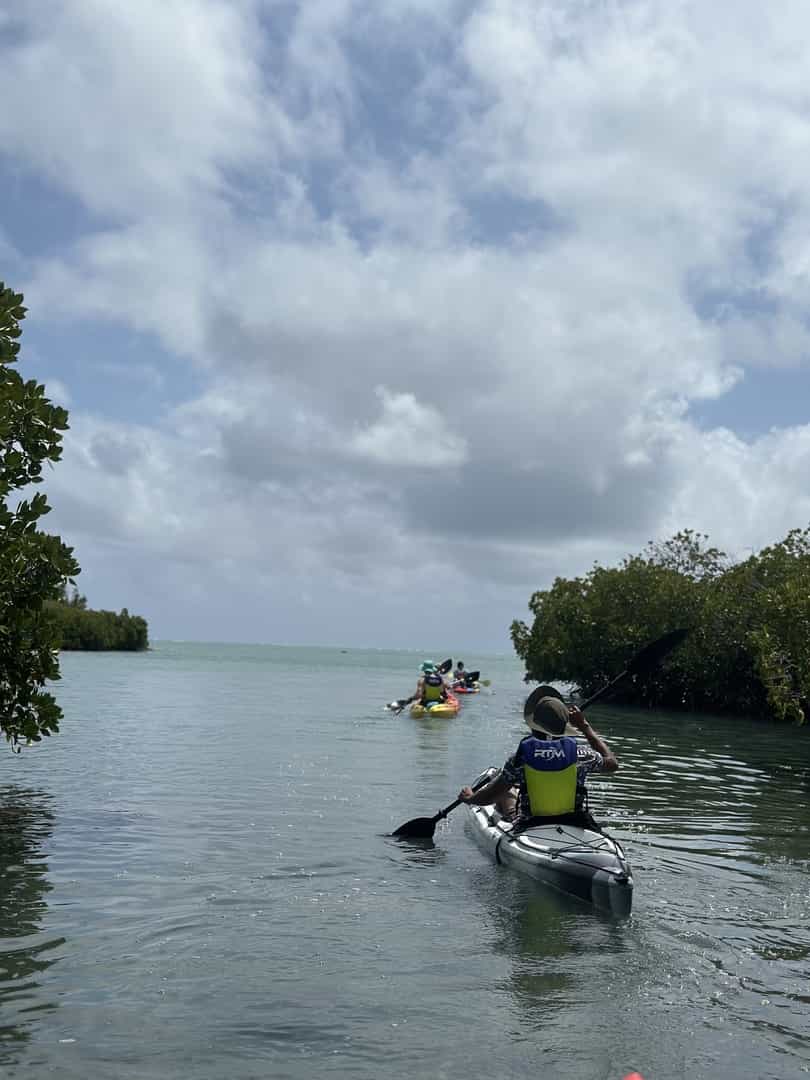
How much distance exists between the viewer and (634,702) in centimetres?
Answer: 5688

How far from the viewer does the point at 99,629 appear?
404 ft

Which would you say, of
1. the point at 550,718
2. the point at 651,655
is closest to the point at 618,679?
the point at 651,655

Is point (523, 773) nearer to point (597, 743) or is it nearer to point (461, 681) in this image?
point (597, 743)

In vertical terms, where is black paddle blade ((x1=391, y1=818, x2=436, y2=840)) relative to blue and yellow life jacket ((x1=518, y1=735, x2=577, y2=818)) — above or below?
below

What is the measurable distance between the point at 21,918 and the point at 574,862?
6.04m

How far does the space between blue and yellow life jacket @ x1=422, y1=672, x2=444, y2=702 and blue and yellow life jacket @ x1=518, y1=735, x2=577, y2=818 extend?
2863cm

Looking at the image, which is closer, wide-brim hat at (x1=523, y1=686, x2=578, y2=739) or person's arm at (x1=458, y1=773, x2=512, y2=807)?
wide-brim hat at (x1=523, y1=686, x2=578, y2=739)

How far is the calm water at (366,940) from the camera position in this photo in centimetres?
730

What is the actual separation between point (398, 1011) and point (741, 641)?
138ft

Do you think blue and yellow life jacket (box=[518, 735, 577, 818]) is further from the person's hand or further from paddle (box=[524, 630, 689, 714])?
paddle (box=[524, 630, 689, 714])

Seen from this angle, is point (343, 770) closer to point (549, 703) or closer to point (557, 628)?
point (549, 703)

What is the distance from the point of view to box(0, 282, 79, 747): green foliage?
14.6 meters

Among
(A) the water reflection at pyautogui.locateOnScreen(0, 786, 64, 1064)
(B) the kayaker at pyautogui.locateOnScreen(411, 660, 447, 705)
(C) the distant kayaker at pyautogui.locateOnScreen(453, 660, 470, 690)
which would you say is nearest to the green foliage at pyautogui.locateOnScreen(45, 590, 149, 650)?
(C) the distant kayaker at pyautogui.locateOnScreen(453, 660, 470, 690)

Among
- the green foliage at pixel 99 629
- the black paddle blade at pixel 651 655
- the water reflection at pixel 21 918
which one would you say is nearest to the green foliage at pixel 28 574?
the water reflection at pixel 21 918
